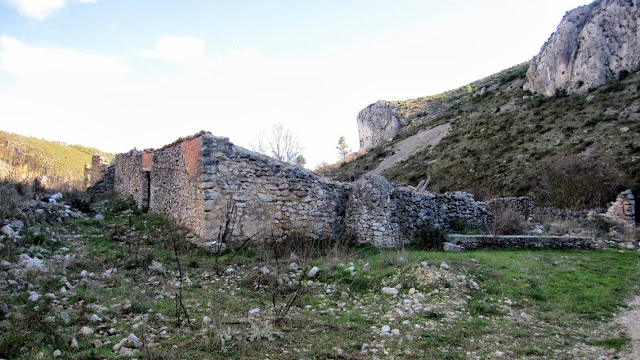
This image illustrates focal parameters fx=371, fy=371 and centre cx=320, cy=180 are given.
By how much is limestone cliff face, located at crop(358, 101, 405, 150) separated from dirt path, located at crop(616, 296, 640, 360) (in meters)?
56.7

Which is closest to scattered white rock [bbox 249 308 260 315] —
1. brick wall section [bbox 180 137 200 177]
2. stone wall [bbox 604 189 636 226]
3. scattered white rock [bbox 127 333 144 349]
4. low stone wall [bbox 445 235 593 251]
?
scattered white rock [bbox 127 333 144 349]

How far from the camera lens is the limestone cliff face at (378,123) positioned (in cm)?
6544

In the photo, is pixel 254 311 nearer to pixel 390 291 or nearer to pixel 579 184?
pixel 390 291

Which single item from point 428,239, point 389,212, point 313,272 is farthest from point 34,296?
point 428,239

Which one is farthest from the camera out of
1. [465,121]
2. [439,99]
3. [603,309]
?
[439,99]

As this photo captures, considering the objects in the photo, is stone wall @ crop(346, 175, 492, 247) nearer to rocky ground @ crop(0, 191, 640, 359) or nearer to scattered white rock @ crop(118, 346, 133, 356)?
rocky ground @ crop(0, 191, 640, 359)

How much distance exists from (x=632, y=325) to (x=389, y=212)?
626 centimetres

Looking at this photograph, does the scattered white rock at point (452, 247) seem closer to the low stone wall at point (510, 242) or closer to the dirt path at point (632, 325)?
the low stone wall at point (510, 242)

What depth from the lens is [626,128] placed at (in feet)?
82.8

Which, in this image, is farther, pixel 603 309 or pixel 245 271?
pixel 245 271

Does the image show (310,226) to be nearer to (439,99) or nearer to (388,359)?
(388,359)

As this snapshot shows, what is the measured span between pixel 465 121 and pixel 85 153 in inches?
1977

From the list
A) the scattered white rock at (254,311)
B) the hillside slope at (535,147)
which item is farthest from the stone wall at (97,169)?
the hillside slope at (535,147)

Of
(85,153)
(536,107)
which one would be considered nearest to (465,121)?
(536,107)
